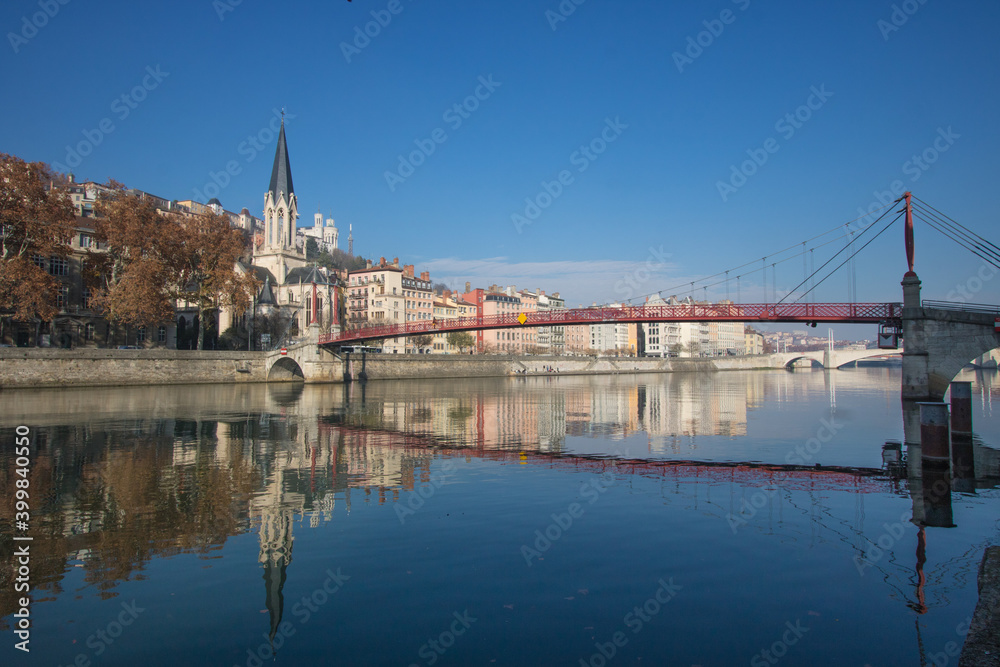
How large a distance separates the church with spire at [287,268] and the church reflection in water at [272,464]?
49.5 metres

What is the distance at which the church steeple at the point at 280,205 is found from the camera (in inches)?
3322

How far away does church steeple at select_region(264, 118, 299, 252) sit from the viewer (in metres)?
84.4

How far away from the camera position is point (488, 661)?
5.85 meters

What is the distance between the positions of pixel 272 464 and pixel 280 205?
76.7 metres

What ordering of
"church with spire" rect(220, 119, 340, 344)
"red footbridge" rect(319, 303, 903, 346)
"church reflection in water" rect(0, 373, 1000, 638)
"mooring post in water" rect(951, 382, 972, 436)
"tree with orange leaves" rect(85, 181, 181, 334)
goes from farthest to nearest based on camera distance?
"church with spire" rect(220, 119, 340, 344) < "tree with orange leaves" rect(85, 181, 181, 334) < "red footbridge" rect(319, 303, 903, 346) < "mooring post in water" rect(951, 382, 972, 436) < "church reflection in water" rect(0, 373, 1000, 638)

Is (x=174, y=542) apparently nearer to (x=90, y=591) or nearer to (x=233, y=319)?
(x=90, y=591)

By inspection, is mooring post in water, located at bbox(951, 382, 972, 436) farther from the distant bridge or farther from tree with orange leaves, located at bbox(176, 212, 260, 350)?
the distant bridge

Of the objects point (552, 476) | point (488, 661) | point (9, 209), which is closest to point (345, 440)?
point (552, 476)

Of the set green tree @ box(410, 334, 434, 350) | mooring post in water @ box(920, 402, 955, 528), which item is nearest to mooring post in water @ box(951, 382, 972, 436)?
mooring post in water @ box(920, 402, 955, 528)

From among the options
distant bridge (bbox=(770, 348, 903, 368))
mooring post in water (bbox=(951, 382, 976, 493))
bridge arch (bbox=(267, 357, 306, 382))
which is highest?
distant bridge (bbox=(770, 348, 903, 368))

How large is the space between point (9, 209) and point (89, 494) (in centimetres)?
3406

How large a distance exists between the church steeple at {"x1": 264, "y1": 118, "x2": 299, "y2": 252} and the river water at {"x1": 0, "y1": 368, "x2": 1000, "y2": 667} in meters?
71.1

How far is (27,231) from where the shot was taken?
127 ft

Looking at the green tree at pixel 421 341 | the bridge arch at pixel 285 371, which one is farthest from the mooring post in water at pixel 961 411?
the green tree at pixel 421 341
